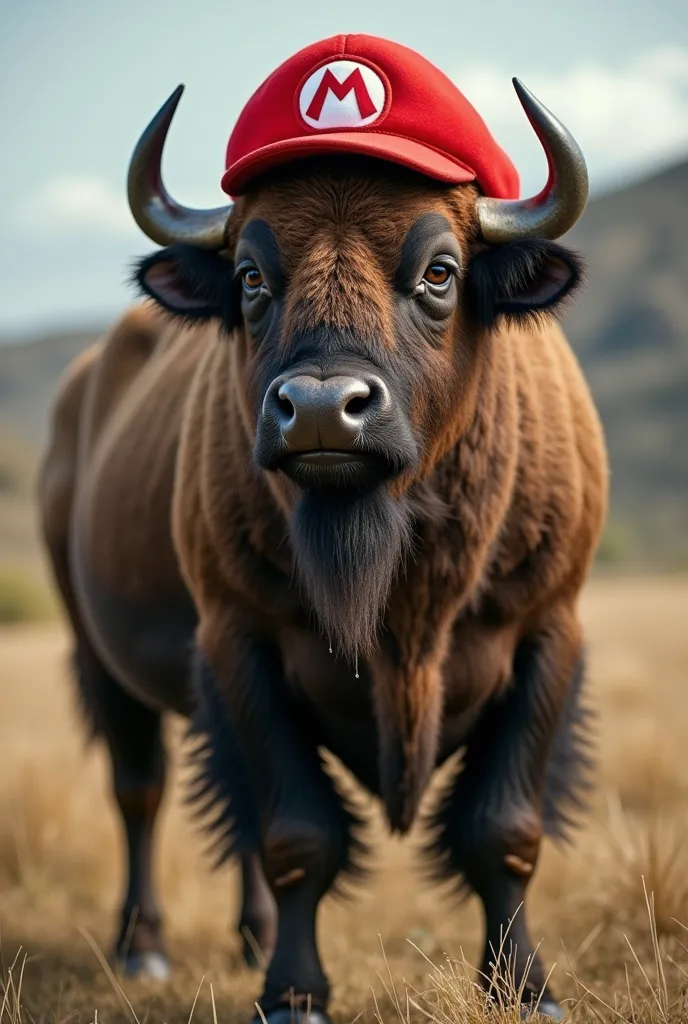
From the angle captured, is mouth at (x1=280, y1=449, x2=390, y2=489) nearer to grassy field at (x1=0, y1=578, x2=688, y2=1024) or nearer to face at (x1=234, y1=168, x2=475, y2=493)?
face at (x1=234, y1=168, x2=475, y2=493)

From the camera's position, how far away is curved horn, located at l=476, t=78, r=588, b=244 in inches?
152

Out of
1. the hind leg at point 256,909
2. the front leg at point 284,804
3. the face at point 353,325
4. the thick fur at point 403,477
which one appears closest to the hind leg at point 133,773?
the hind leg at point 256,909

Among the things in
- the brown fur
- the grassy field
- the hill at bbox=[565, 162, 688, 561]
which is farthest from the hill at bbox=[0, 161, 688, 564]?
the brown fur

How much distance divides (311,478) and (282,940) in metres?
1.56

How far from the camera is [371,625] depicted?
382 cm

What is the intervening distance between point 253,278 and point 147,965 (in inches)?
134

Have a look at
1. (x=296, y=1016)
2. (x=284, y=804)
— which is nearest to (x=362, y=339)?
(x=284, y=804)

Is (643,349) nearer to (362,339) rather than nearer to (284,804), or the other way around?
(284,804)

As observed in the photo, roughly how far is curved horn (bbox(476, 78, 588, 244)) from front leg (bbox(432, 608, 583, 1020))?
1.27m

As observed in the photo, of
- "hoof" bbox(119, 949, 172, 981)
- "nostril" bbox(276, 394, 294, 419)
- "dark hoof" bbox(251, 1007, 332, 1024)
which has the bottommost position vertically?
"hoof" bbox(119, 949, 172, 981)

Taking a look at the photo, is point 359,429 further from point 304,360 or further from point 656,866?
point 656,866

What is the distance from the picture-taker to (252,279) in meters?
3.88

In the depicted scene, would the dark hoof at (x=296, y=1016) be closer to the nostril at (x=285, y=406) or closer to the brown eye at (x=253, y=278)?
the nostril at (x=285, y=406)

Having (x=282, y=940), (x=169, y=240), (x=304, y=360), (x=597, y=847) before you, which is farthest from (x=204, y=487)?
(x=597, y=847)
